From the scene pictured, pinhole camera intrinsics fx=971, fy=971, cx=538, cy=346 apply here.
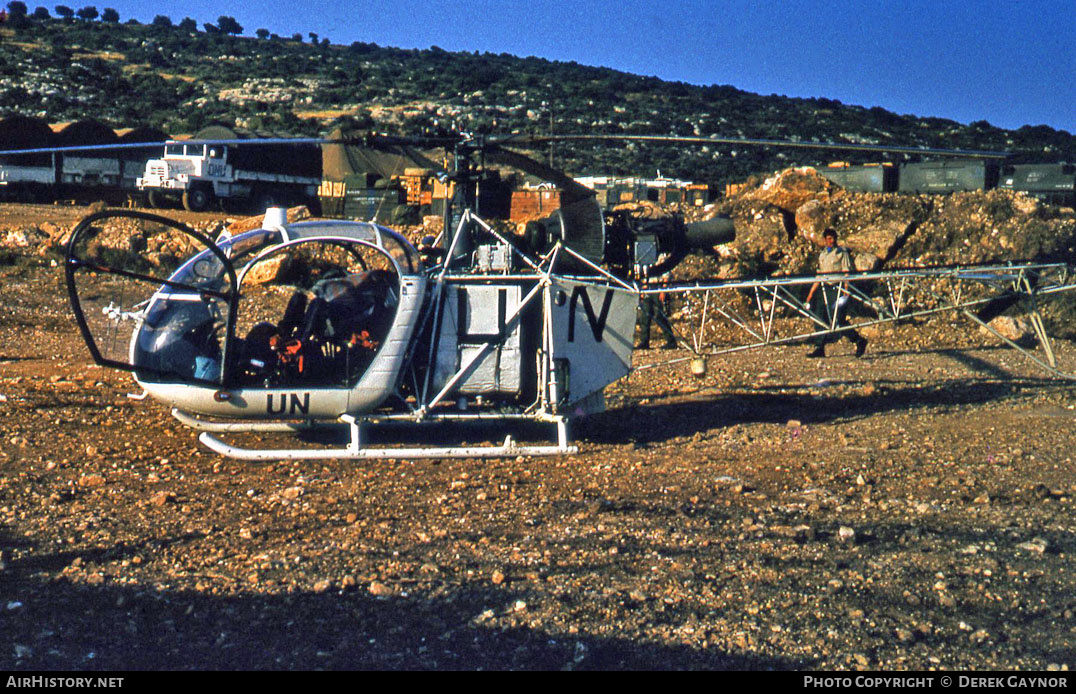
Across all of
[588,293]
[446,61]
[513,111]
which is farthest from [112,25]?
[588,293]

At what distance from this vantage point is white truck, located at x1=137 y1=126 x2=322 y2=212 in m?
25.5

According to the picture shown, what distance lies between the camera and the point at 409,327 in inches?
286

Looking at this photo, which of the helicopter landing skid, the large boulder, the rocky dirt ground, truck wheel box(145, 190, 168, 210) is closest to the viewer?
the rocky dirt ground

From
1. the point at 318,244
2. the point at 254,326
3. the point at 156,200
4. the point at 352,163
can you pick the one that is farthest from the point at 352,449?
the point at 352,163

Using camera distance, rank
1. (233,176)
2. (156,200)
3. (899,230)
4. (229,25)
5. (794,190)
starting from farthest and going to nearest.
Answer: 1. (229,25)
2. (233,176)
3. (156,200)
4. (794,190)
5. (899,230)

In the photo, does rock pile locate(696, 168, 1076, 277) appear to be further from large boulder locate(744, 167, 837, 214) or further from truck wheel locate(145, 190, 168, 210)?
truck wheel locate(145, 190, 168, 210)

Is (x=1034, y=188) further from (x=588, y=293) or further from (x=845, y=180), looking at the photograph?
(x=588, y=293)

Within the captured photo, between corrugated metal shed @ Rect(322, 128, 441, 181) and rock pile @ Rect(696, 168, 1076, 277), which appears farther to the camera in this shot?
corrugated metal shed @ Rect(322, 128, 441, 181)

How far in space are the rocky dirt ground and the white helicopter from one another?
0.45 meters

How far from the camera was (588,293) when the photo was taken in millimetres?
7887

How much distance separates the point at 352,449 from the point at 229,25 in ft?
288

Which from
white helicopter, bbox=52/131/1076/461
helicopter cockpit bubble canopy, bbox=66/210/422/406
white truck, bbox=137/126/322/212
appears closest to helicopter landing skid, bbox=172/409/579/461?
white helicopter, bbox=52/131/1076/461

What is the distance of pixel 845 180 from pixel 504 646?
1968cm

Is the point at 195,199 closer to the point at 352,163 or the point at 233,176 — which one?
the point at 233,176
